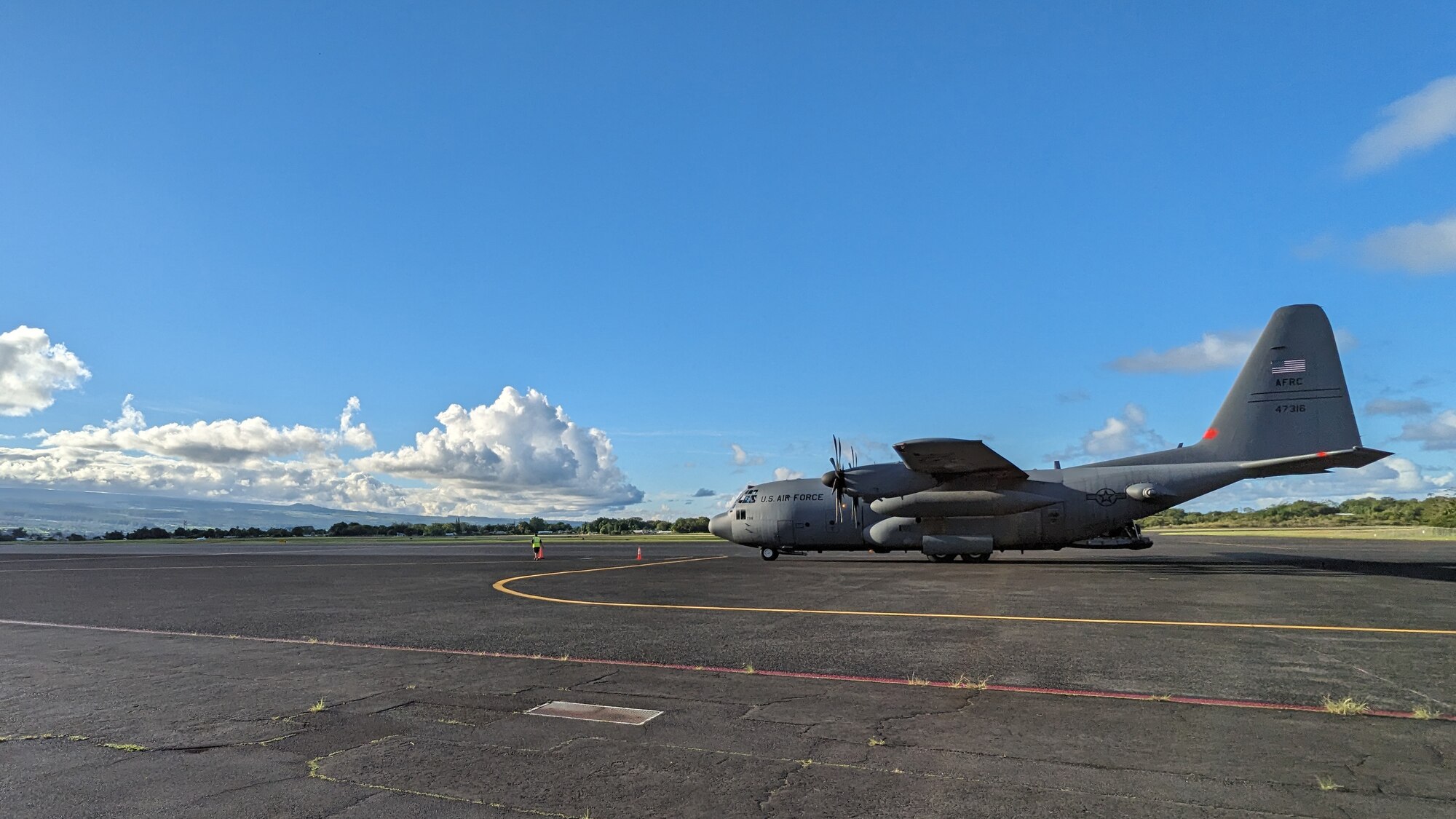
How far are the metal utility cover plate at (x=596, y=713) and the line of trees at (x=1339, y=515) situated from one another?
87.3 m

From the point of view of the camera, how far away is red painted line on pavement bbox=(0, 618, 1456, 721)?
301 inches

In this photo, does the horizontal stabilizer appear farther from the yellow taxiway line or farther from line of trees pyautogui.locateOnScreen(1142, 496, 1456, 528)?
line of trees pyautogui.locateOnScreen(1142, 496, 1456, 528)

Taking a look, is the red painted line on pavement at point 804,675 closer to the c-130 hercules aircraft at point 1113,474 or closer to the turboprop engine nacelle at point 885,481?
the c-130 hercules aircraft at point 1113,474

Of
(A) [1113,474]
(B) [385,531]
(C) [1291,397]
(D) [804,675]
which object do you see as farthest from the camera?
(B) [385,531]

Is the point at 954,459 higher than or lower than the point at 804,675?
higher

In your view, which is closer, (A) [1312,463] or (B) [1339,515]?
(A) [1312,463]

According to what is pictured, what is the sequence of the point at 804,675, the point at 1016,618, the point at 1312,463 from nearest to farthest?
the point at 804,675 → the point at 1016,618 → the point at 1312,463

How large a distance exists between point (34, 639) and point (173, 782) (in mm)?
11143

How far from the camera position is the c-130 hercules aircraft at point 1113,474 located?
26.2 m

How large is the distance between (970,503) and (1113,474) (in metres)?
5.68

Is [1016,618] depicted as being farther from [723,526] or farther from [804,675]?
[723,526]

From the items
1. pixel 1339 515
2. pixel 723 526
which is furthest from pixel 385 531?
pixel 1339 515

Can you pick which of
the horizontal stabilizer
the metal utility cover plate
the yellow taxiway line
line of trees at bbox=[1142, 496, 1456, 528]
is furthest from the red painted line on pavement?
line of trees at bbox=[1142, 496, 1456, 528]

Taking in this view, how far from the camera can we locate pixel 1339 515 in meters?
97.2
